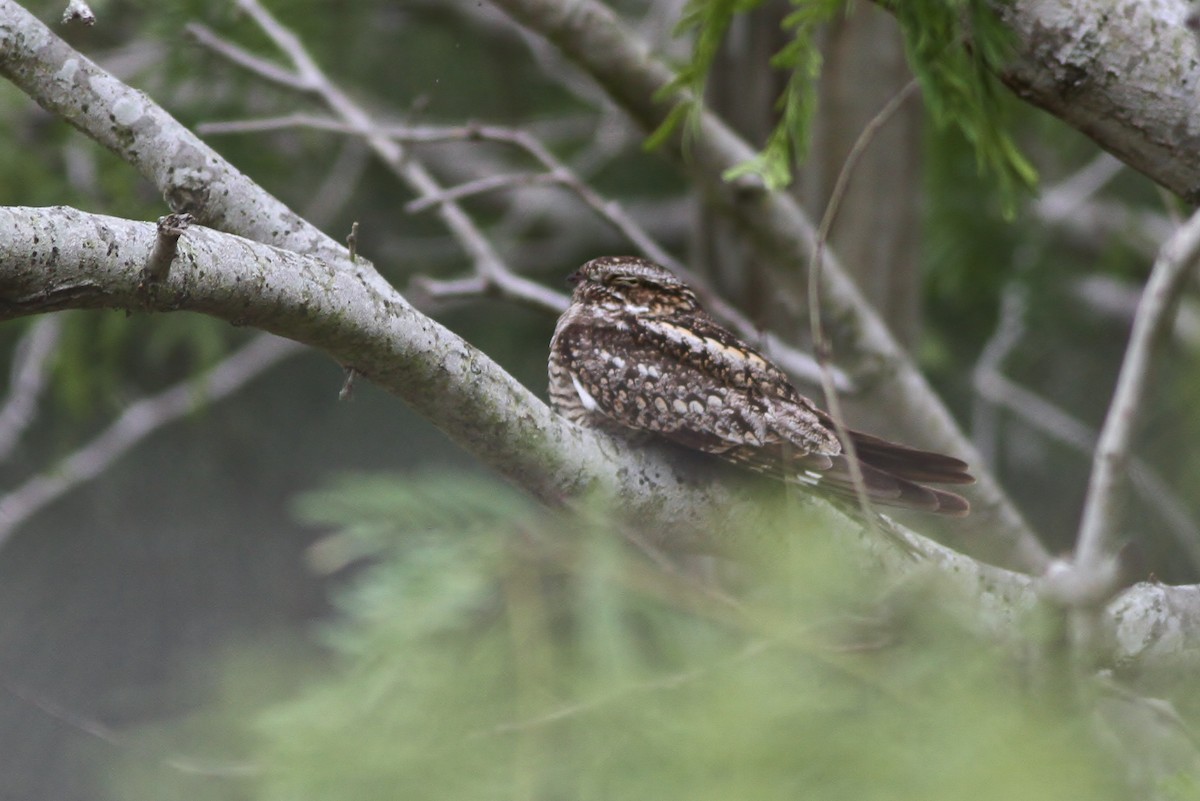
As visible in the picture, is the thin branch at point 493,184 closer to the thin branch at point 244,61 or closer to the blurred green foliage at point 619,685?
the thin branch at point 244,61

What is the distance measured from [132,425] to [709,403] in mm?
2647

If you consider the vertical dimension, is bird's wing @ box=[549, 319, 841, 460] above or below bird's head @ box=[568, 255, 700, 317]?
below

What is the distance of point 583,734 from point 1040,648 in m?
0.27

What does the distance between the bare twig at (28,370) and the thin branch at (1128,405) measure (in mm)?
3351

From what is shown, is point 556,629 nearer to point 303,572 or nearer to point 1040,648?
point 1040,648

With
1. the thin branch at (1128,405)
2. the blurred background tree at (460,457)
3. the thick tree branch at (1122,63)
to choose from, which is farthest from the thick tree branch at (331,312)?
the thick tree branch at (1122,63)

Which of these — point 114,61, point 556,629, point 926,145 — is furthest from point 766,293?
point 556,629

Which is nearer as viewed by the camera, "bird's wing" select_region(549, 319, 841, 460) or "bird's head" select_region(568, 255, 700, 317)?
"bird's wing" select_region(549, 319, 841, 460)

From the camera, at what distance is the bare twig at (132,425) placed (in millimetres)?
3561

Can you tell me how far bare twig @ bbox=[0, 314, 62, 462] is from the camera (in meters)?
3.61

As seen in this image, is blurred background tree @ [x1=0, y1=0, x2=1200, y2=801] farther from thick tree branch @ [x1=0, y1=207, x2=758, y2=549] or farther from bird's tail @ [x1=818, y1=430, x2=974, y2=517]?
bird's tail @ [x1=818, y1=430, x2=974, y2=517]

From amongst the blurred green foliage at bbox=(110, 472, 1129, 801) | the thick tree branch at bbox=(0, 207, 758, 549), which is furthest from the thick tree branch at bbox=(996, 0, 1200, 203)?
the blurred green foliage at bbox=(110, 472, 1129, 801)

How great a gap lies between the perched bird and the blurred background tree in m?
0.38

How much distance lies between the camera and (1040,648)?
0.68 m
